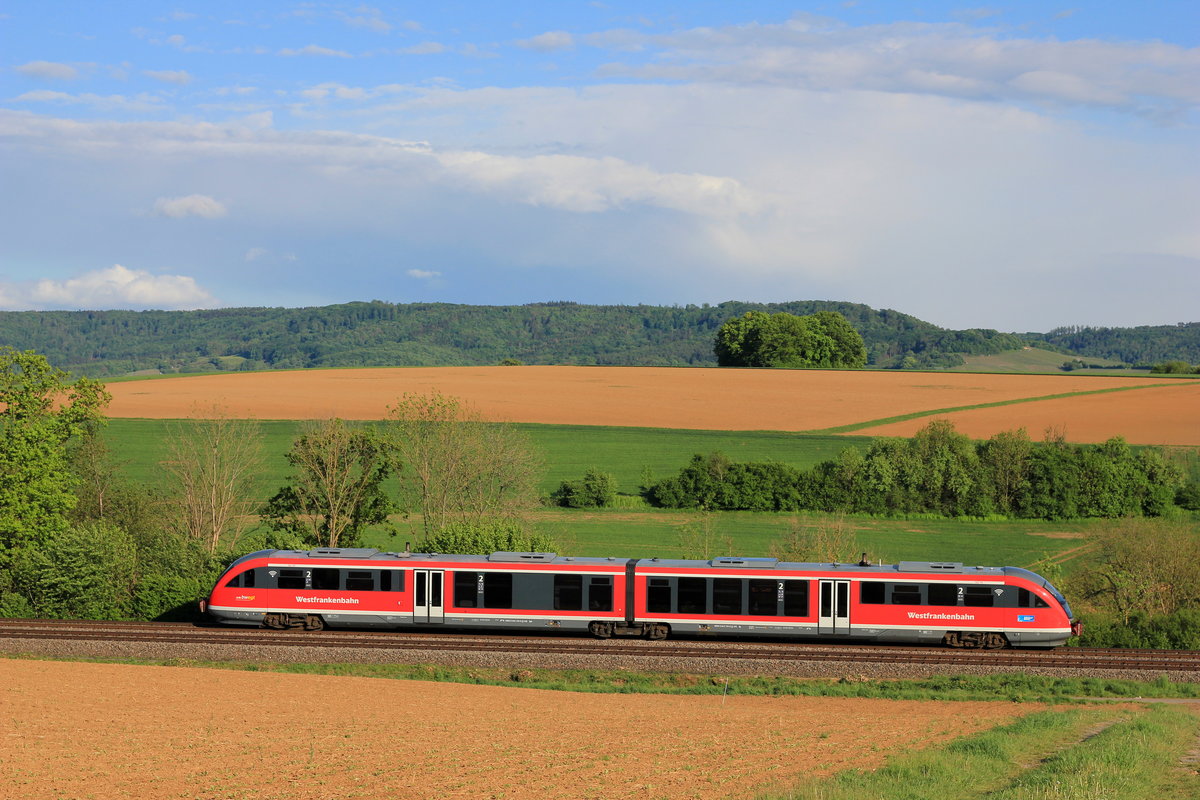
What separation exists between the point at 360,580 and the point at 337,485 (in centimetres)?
1766

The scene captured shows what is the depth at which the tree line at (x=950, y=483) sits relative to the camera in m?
65.1

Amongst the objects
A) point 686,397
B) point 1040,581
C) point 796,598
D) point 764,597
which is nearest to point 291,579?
point 764,597

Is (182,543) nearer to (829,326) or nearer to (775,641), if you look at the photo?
(775,641)

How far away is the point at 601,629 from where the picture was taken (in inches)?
1273

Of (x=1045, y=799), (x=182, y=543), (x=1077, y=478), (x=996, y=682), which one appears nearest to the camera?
(x=1045, y=799)

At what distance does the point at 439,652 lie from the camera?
31.0m

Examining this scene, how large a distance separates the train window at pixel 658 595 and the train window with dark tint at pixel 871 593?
553cm

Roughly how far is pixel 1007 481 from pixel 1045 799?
53.4 metres

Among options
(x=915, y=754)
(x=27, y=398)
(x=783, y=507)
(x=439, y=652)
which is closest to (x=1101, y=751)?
(x=915, y=754)

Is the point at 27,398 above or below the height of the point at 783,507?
above

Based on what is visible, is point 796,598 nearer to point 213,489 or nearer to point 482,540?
point 482,540

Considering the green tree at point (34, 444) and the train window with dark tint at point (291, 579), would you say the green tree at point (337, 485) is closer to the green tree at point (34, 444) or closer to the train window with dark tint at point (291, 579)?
the green tree at point (34, 444)

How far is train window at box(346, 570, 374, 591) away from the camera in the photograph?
1299 inches

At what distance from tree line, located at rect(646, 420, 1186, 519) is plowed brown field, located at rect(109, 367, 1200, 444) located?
8842 millimetres
